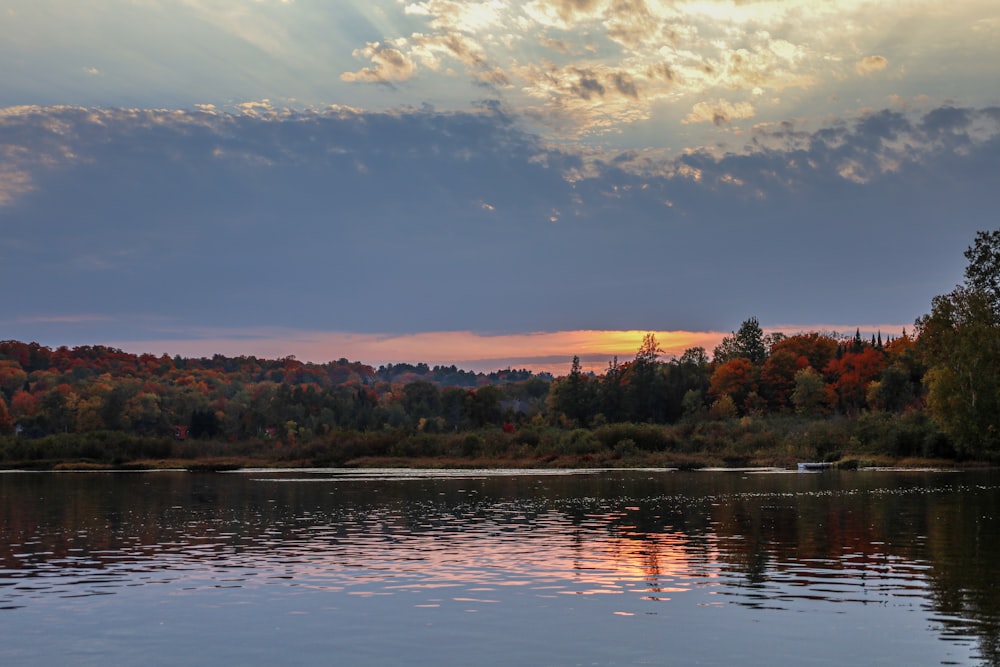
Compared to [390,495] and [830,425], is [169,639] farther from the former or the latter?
[830,425]

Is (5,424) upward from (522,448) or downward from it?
upward

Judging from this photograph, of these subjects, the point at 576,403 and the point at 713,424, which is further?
the point at 576,403

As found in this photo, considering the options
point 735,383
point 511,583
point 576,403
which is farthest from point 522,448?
point 511,583

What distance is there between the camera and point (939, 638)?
21.6 metres

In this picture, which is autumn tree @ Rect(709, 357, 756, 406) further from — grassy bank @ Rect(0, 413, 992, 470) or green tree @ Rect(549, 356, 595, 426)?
grassy bank @ Rect(0, 413, 992, 470)

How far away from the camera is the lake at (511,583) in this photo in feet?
70.2

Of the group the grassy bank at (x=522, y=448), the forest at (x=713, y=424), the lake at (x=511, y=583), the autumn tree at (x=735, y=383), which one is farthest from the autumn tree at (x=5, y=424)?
the lake at (x=511, y=583)

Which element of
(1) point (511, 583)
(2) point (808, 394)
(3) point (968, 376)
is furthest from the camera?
(2) point (808, 394)

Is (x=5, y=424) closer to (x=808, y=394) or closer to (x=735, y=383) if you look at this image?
(x=735, y=383)

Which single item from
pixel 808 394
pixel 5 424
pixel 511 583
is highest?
pixel 808 394

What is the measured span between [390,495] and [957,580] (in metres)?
51.5

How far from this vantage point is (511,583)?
30281 millimetres

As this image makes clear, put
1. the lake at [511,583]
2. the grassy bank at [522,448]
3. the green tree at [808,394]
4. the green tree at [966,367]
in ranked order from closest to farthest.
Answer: the lake at [511,583] → the green tree at [966,367] → the grassy bank at [522,448] → the green tree at [808,394]

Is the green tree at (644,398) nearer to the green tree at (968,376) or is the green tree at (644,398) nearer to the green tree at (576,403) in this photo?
the green tree at (576,403)
